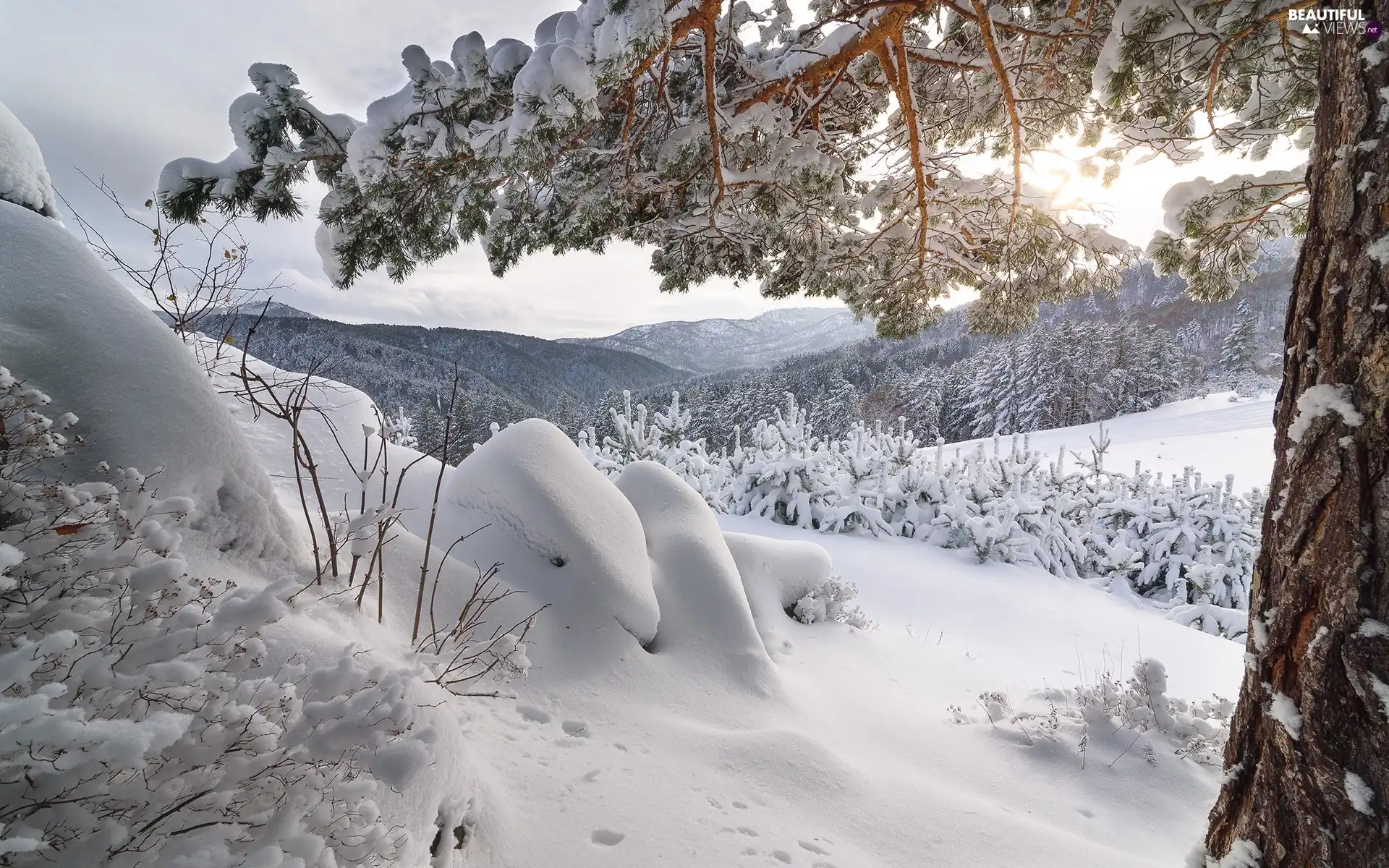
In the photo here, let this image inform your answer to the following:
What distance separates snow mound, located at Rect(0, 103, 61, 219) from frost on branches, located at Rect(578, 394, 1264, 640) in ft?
18.4

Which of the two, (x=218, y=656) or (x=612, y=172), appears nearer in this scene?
(x=218, y=656)

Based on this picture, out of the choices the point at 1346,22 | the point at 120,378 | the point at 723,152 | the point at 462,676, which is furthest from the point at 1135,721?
the point at 120,378

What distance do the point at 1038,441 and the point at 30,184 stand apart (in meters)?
24.8

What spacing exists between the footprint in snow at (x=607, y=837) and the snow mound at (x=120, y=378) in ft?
5.22

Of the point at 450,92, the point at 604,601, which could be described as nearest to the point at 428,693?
the point at 604,601

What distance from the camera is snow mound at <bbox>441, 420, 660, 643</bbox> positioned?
3.25 meters

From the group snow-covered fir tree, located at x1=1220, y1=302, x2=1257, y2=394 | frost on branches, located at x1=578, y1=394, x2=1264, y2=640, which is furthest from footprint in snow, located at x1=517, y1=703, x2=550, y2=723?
snow-covered fir tree, located at x1=1220, y1=302, x2=1257, y2=394

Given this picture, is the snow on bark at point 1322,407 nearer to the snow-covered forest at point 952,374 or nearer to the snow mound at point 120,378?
the snow mound at point 120,378

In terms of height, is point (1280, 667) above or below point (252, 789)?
above

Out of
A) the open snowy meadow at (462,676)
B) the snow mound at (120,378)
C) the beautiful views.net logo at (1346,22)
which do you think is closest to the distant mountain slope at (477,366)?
the open snowy meadow at (462,676)

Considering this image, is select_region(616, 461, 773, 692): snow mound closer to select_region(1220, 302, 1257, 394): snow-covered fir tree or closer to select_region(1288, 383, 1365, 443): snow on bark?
select_region(1288, 383, 1365, 443): snow on bark

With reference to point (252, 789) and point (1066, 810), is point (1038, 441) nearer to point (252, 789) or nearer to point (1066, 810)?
point (1066, 810)

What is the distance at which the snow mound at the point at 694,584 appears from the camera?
3.46m

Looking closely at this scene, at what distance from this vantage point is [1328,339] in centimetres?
140
